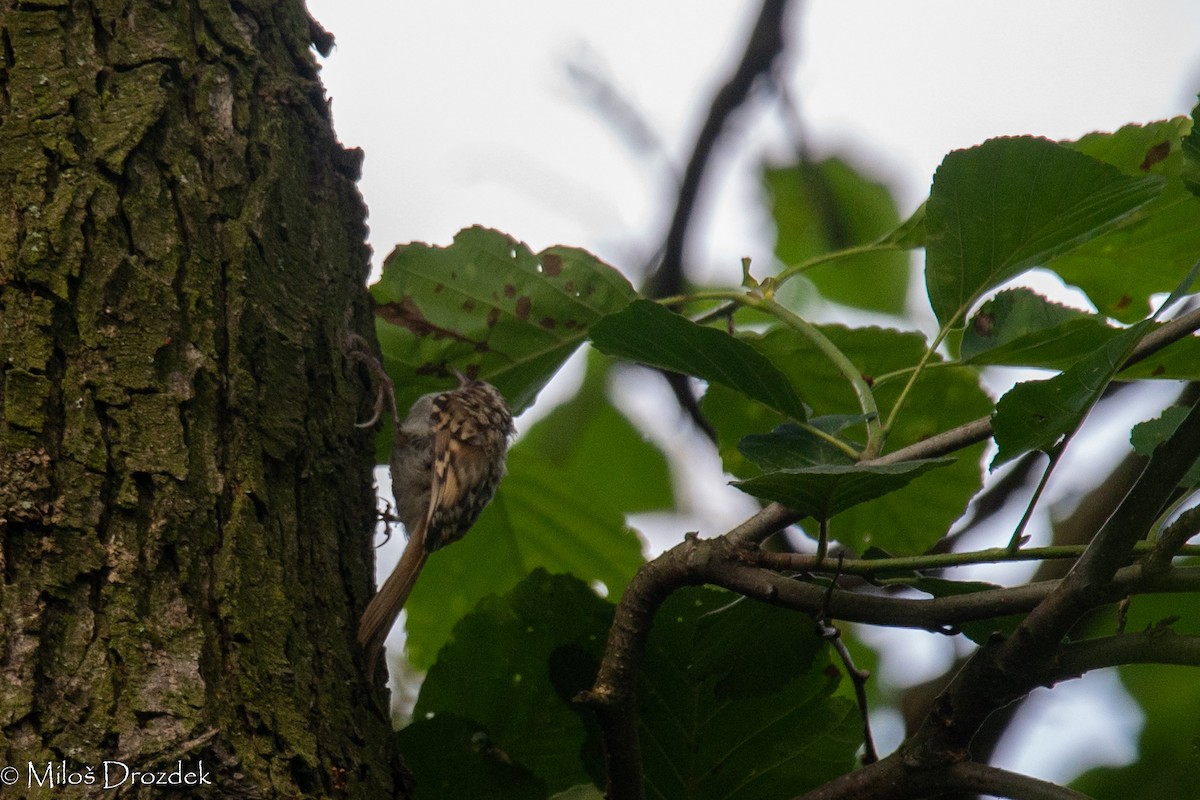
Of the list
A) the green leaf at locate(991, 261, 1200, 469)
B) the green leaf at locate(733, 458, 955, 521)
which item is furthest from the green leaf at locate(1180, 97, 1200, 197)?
the green leaf at locate(733, 458, 955, 521)

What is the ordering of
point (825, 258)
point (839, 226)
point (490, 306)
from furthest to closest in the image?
point (839, 226), point (490, 306), point (825, 258)

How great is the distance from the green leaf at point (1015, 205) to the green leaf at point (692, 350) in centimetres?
30

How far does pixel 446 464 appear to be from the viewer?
2760 millimetres

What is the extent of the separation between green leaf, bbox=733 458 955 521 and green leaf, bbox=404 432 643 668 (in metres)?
1.10

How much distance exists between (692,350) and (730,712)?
559 mm

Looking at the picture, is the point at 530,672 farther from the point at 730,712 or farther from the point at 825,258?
the point at 825,258

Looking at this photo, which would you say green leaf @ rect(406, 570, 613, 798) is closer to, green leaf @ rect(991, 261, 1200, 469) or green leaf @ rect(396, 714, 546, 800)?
green leaf @ rect(396, 714, 546, 800)

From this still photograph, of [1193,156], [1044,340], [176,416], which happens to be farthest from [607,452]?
[1193,156]

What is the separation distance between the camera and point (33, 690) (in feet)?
4.03

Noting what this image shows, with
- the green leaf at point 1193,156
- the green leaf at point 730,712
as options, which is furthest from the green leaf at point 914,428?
the green leaf at point 1193,156

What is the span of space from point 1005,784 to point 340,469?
955mm

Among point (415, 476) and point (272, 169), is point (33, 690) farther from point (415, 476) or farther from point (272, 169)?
point (415, 476)

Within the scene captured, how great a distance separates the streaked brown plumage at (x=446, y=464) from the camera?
2416 millimetres

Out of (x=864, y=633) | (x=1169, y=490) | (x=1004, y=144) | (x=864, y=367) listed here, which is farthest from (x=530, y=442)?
(x=1169, y=490)
